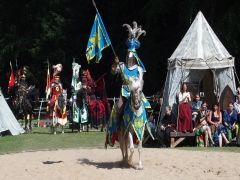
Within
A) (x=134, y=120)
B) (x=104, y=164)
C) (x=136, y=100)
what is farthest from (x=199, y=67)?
(x=136, y=100)

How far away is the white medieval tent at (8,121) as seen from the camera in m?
19.0

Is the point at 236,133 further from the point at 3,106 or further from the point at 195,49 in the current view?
the point at 3,106

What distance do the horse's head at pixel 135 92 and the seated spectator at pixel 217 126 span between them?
4.85 metres

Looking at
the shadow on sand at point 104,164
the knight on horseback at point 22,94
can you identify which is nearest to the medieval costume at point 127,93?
the shadow on sand at point 104,164

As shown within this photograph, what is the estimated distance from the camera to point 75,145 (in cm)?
1563

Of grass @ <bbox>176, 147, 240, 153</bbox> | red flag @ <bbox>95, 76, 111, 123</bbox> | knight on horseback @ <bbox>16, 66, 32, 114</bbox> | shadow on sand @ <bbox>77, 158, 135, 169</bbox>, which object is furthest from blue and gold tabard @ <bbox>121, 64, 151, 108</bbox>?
knight on horseback @ <bbox>16, 66, 32, 114</bbox>

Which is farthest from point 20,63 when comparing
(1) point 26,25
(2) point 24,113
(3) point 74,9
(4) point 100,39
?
(4) point 100,39

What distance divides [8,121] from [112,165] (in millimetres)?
8404

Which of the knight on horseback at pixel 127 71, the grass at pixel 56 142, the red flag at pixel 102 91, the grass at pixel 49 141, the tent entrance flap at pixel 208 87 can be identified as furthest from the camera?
the red flag at pixel 102 91

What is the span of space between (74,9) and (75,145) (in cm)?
2036

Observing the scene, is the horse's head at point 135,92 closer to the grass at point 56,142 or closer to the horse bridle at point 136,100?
the horse bridle at point 136,100

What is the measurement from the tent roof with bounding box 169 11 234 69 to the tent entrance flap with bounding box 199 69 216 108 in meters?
1.02

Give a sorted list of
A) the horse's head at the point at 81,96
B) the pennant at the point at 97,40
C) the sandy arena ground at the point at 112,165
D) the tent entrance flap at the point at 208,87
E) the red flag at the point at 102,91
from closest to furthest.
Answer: the sandy arena ground at the point at 112,165, the pennant at the point at 97,40, the tent entrance flap at the point at 208,87, the horse's head at the point at 81,96, the red flag at the point at 102,91

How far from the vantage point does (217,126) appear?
15.0m
